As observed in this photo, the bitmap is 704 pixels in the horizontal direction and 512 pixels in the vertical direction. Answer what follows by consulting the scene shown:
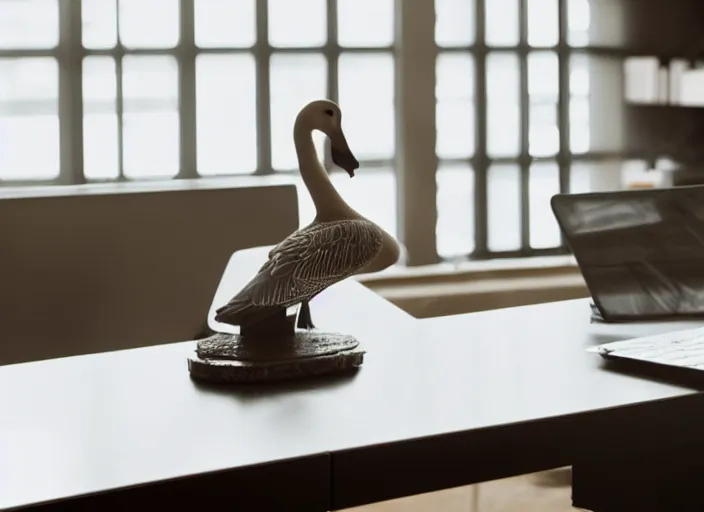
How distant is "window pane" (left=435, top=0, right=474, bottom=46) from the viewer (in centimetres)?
266

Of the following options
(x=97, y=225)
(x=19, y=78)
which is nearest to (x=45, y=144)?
(x=19, y=78)

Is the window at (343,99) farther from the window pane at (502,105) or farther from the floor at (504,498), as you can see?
the floor at (504,498)

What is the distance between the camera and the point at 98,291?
6.11 feet

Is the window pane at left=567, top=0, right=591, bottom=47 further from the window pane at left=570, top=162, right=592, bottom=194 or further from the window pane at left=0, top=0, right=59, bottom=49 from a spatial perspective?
the window pane at left=0, top=0, right=59, bottom=49

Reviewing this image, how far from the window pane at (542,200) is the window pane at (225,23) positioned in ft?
2.92

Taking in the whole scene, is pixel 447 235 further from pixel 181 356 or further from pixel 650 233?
pixel 181 356

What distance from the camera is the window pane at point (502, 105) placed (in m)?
2.74

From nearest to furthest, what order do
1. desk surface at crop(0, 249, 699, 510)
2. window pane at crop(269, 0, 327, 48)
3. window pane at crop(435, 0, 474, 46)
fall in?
desk surface at crop(0, 249, 699, 510)
window pane at crop(269, 0, 327, 48)
window pane at crop(435, 0, 474, 46)

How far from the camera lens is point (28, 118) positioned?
2.33 meters

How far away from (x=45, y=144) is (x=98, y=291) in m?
0.64

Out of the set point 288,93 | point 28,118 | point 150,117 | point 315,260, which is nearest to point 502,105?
point 288,93

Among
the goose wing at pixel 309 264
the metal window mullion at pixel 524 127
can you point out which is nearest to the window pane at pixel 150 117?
the metal window mullion at pixel 524 127

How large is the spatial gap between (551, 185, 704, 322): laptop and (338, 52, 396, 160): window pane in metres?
1.47

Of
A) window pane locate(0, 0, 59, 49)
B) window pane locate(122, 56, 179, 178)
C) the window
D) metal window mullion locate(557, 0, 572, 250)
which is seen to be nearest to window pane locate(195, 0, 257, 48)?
the window
